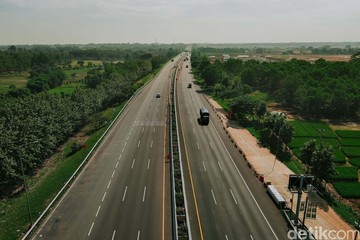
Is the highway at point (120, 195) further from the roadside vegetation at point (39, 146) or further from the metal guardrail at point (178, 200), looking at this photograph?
the roadside vegetation at point (39, 146)

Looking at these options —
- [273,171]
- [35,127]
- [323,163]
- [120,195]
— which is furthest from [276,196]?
[35,127]

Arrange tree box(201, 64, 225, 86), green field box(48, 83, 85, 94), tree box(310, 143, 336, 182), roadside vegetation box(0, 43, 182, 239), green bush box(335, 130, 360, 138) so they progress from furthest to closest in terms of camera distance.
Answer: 1. green field box(48, 83, 85, 94)
2. tree box(201, 64, 225, 86)
3. green bush box(335, 130, 360, 138)
4. tree box(310, 143, 336, 182)
5. roadside vegetation box(0, 43, 182, 239)

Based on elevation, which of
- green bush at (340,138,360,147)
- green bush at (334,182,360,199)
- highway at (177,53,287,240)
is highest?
highway at (177,53,287,240)

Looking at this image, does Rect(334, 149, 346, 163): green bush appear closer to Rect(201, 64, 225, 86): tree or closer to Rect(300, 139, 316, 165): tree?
Rect(300, 139, 316, 165): tree

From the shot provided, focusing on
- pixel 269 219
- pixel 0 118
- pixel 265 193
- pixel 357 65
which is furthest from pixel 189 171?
pixel 357 65

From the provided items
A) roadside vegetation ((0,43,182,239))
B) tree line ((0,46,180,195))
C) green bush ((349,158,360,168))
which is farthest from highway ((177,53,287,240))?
green bush ((349,158,360,168))

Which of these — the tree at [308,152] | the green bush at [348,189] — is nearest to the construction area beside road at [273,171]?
the tree at [308,152]

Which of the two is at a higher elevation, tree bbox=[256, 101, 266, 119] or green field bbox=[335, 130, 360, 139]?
tree bbox=[256, 101, 266, 119]

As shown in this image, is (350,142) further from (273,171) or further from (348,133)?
(273,171)
